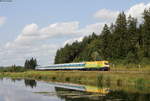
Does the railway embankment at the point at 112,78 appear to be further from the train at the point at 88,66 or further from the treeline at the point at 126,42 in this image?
the treeline at the point at 126,42

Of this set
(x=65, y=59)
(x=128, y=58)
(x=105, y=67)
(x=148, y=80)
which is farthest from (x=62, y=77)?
(x=65, y=59)

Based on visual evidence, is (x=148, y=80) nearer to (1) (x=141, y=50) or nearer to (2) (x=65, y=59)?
(1) (x=141, y=50)

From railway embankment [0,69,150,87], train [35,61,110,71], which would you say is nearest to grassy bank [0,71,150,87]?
railway embankment [0,69,150,87]

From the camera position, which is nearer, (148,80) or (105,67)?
(148,80)

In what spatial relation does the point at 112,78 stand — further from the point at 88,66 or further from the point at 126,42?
the point at 126,42

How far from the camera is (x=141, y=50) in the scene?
106 metres

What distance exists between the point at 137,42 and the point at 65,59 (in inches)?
2771

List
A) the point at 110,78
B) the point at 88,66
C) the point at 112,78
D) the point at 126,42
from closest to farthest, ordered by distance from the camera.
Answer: the point at 112,78, the point at 110,78, the point at 88,66, the point at 126,42

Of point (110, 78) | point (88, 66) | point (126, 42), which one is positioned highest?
point (126, 42)

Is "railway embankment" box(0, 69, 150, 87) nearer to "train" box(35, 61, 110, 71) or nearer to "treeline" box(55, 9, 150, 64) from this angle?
"train" box(35, 61, 110, 71)

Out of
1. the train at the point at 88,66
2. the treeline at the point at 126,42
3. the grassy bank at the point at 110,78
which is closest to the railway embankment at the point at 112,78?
the grassy bank at the point at 110,78

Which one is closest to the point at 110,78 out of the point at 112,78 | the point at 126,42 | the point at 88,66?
the point at 112,78

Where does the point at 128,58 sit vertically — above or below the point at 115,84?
above

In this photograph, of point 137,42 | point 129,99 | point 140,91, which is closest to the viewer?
point 129,99
